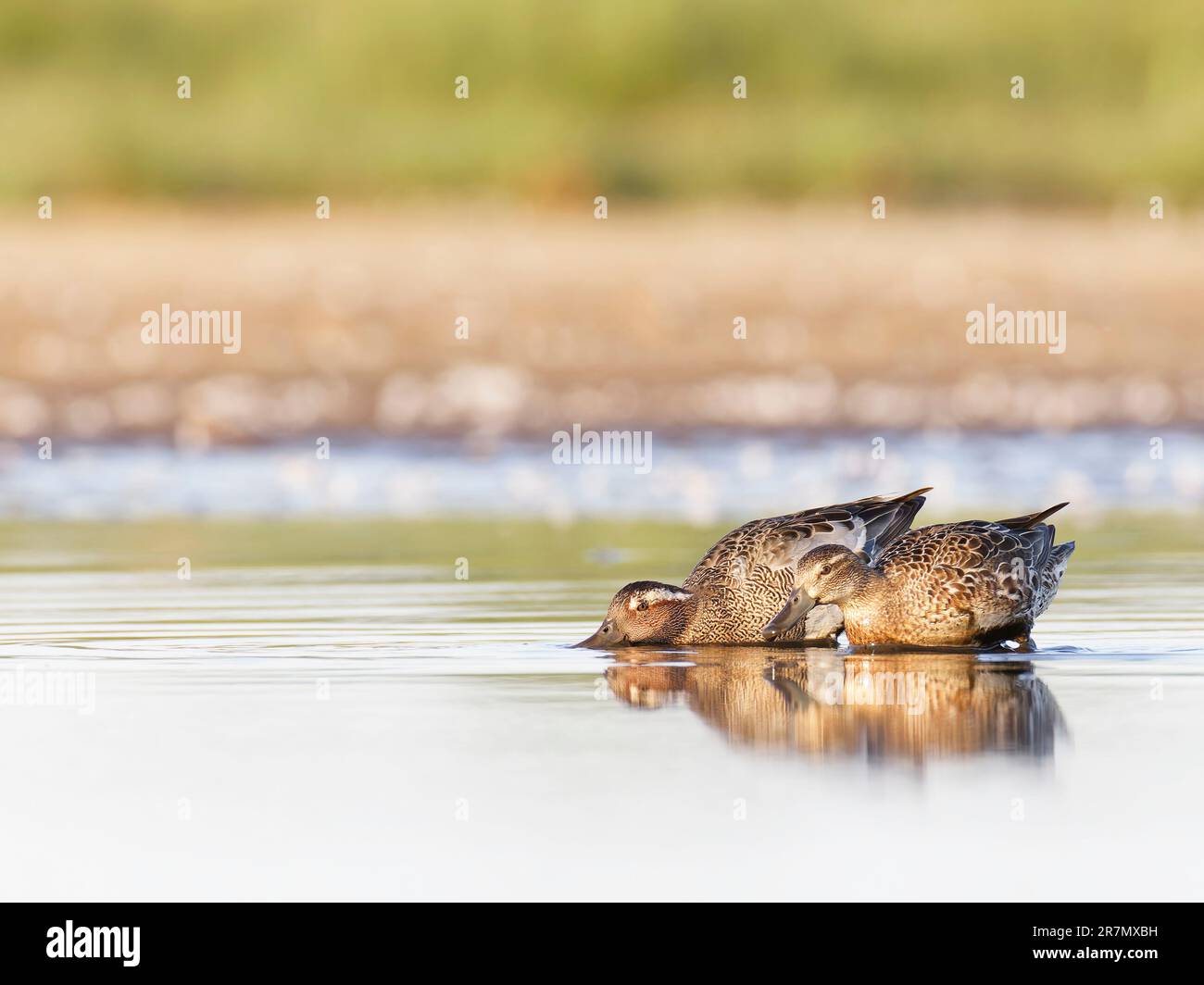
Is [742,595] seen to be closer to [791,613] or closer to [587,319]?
[791,613]

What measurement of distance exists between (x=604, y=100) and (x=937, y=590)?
2406 centimetres

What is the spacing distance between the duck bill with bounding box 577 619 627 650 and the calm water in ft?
0.33

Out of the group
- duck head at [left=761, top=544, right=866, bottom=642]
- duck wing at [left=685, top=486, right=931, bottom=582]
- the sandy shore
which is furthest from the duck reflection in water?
the sandy shore

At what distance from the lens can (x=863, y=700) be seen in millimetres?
7457

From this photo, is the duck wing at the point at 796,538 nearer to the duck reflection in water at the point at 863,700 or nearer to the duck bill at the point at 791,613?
the duck bill at the point at 791,613

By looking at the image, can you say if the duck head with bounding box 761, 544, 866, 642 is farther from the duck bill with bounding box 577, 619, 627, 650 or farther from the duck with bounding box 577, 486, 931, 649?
the duck bill with bounding box 577, 619, 627, 650

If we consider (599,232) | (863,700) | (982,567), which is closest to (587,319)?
(599,232)

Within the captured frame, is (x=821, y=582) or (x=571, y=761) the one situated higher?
(x=821, y=582)

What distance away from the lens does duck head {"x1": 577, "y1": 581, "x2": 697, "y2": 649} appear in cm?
872

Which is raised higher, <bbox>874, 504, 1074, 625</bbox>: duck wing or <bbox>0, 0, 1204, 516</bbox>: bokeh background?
<bbox>0, 0, 1204, 516</bbox>: bokeh background

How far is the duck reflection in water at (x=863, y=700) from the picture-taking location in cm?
662

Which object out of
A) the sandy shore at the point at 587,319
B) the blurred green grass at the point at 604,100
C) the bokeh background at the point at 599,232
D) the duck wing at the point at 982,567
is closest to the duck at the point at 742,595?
the duck wing at the point at 982,567

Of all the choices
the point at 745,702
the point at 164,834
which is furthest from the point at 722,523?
the point at 164,834

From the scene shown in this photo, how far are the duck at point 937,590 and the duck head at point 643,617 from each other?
337 mm
